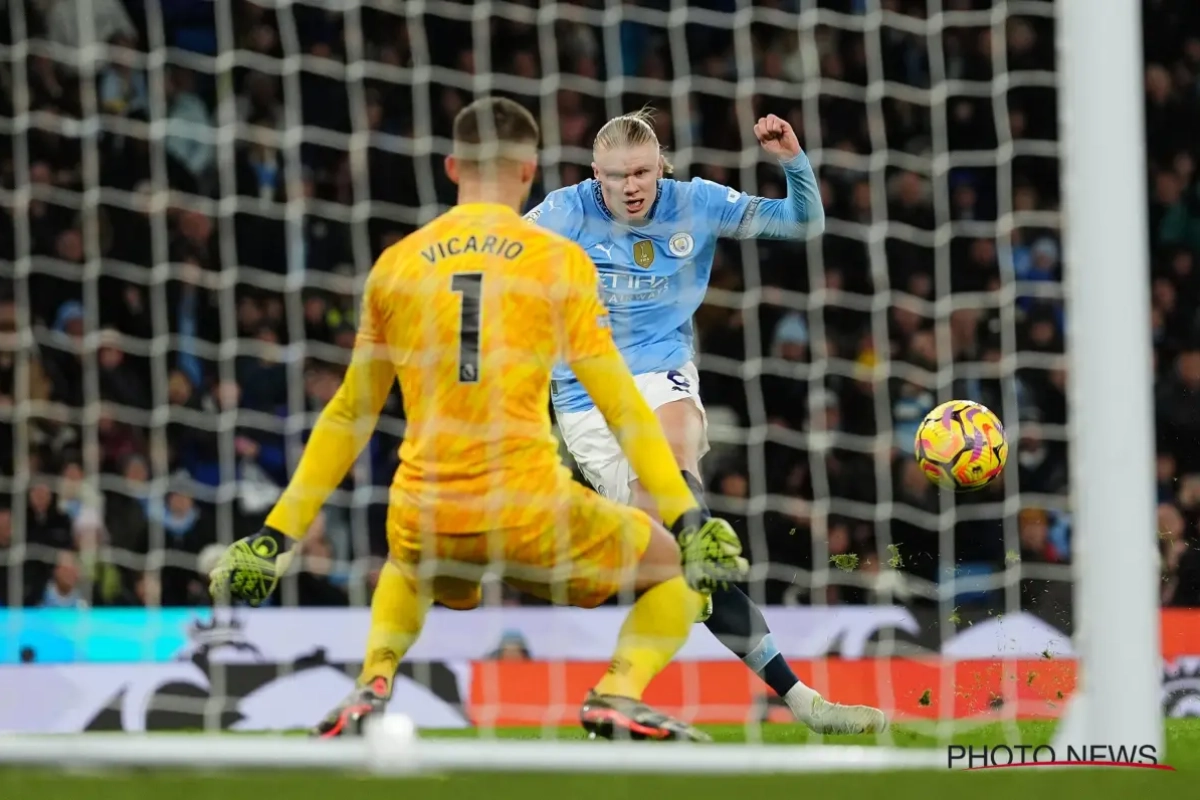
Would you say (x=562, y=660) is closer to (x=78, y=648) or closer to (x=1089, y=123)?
(x=78, y=648)

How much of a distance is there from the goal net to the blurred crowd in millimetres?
24

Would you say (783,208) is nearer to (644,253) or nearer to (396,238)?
(644,253)

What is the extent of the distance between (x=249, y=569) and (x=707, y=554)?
967 millimetres

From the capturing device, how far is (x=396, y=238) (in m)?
8.94

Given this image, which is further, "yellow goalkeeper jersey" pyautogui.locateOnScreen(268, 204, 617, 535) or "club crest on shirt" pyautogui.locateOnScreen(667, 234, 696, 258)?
"club crest on shirt" pyautogui.locateOnScreen(667, 234, 696, 258)

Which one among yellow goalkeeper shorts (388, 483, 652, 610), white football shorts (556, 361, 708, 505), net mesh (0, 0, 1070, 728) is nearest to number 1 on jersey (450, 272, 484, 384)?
yellow goalkeeper shorts (388, 483, 652, 610)

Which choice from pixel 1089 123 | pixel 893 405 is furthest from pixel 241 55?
pixel 1089 123

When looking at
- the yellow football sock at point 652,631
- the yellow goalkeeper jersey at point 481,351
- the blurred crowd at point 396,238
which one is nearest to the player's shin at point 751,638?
the yellow football sock at point 652,631

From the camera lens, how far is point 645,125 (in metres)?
5.43

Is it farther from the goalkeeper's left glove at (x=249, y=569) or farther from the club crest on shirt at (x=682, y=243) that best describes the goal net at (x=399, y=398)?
the goalkeeper's left glove at (x=249, y=569)

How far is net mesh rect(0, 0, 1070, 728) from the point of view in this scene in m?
7.50

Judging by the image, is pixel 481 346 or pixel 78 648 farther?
pixel 78 648

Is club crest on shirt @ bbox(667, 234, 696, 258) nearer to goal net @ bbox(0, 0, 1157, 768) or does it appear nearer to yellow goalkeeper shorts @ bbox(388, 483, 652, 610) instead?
goal net @ bbox(0, 0, 1157, 768)

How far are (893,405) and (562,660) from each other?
194 cm
